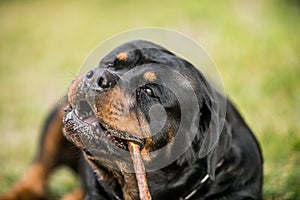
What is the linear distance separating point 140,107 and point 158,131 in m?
0.16

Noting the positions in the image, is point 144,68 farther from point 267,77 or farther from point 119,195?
point 267,77

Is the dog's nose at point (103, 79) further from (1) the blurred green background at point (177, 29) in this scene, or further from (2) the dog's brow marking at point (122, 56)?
(1) the blurred green background at point (177, 29)

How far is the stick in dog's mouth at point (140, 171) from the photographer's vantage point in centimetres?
319

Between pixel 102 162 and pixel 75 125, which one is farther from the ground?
pixel 75 125

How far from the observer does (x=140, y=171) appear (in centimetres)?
324

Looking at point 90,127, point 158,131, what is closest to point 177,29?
point 158,131

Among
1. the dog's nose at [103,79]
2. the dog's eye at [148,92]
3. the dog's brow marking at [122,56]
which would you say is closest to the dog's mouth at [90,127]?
the dog's nose at [103,79]

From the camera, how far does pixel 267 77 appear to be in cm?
622

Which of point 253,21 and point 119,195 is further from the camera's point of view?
point 253,21

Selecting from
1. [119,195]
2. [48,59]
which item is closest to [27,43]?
[48,59]

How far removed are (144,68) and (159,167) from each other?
21.7 inches

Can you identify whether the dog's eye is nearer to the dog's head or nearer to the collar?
the dog's head

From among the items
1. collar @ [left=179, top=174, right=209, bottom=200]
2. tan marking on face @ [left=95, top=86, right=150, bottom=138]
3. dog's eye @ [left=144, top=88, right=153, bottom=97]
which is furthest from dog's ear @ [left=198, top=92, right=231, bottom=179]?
tan marking on face @ [left=95, top=86, right=150, bottom=138]

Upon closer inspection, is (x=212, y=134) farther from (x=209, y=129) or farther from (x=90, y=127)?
(x=90, y=127)
